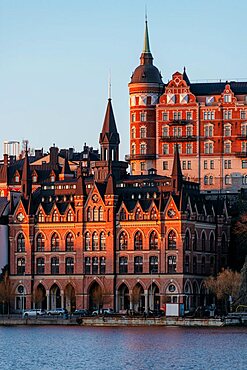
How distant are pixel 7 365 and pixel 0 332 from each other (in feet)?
135

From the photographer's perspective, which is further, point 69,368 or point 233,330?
point 233,330

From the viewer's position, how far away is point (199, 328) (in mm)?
194875

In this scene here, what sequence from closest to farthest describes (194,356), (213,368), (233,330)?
(213,368) → (194,356) → (233,330)

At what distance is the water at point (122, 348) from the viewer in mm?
153000

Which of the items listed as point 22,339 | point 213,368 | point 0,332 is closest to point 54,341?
point 22,339

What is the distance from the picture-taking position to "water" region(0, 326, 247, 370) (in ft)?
502

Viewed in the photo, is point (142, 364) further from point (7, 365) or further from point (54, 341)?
point (54, 341)

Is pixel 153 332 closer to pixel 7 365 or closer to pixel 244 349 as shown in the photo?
pixel 244 349

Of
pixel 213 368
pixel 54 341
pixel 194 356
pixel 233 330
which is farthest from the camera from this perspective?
pixel 233 330

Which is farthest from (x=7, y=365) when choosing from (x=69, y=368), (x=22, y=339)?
(x=22, y=339)

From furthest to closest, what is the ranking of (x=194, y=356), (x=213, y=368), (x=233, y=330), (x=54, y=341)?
(x=233, y=330), (x=54, y=341), (x=194, y=356), (x=213, y=368)

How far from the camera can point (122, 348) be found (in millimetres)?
168500

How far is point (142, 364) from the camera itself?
502 ft

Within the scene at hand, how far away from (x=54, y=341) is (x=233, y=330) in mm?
19659
